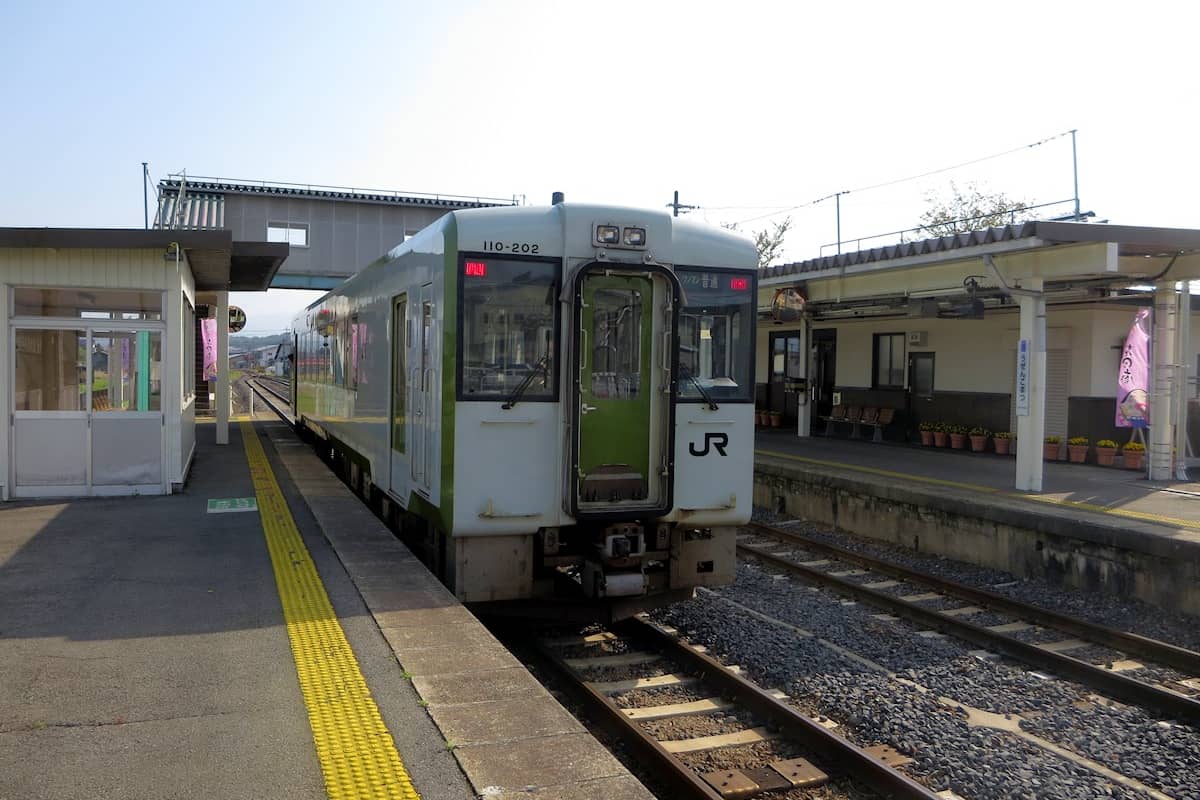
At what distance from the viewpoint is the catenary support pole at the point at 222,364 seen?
16.8m

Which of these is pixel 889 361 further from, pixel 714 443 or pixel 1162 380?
pixel 714 443

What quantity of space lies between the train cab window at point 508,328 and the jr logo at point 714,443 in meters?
1.09

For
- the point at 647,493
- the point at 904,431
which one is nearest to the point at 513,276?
the point at 647,493


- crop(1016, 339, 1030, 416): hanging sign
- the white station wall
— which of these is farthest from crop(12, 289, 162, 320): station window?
crop(1016, 339, 1030, 416): hanging sign

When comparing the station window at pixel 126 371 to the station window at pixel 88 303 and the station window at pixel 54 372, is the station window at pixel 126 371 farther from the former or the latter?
the station window at pixel 88 303

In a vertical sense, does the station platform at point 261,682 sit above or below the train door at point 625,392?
below

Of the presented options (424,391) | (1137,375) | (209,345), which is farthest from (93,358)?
(1137,375)

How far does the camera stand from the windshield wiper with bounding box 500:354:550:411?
6.32 metres

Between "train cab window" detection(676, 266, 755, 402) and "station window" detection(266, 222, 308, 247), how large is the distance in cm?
2334

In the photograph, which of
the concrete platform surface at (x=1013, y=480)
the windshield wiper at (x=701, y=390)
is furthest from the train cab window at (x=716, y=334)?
the concrete platform surface at (x=1013, y=480)

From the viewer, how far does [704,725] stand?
5547mm

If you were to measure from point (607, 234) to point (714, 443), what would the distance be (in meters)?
1.67

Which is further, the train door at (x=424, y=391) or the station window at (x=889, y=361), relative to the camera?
the station window at (x=889, y=361)

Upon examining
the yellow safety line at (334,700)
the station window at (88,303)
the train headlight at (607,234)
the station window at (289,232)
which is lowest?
the yellow safety line at (334,700)
